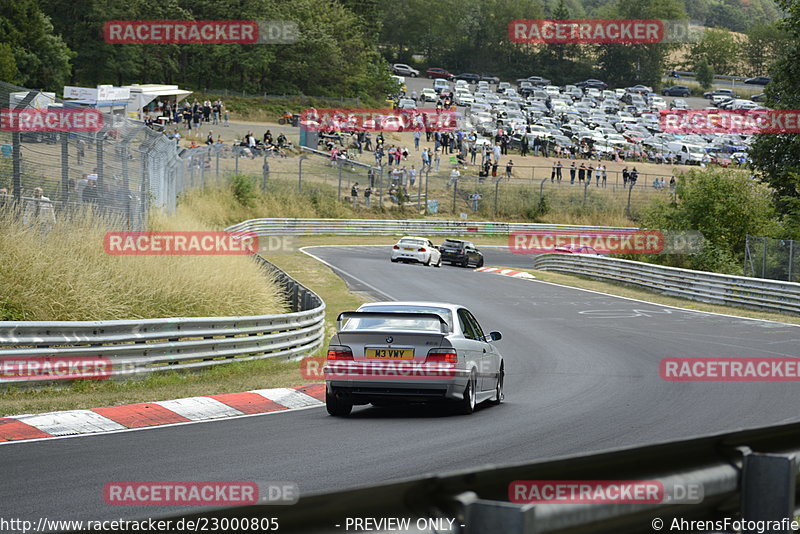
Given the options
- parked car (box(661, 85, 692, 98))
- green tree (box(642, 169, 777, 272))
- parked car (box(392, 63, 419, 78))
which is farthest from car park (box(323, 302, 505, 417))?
parked car (box(661, 85, 692, 98))

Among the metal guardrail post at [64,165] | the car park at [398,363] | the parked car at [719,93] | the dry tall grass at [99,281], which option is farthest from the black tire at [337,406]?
the parked car at [719,93]

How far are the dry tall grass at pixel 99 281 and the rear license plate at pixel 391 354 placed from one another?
201 inches

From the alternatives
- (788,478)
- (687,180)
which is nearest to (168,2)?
(687,180)

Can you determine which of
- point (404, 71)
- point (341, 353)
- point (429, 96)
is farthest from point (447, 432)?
point (404, 71)

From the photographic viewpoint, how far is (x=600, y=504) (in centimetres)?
374

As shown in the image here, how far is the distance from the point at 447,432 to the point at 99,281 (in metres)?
7.02

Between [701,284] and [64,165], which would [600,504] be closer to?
[64,165]

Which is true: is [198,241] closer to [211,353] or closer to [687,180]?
[211,353]

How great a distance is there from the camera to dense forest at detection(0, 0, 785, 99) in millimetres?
75188

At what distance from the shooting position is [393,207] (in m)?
57.1

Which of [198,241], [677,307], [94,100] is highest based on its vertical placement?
[94,100]

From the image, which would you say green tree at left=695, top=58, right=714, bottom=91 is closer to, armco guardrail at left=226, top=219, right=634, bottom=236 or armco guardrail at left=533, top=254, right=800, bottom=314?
armco guardrail at left=226, top=219, right=634, bottom=236

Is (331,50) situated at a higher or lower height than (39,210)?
higher

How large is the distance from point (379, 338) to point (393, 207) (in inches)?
1805
